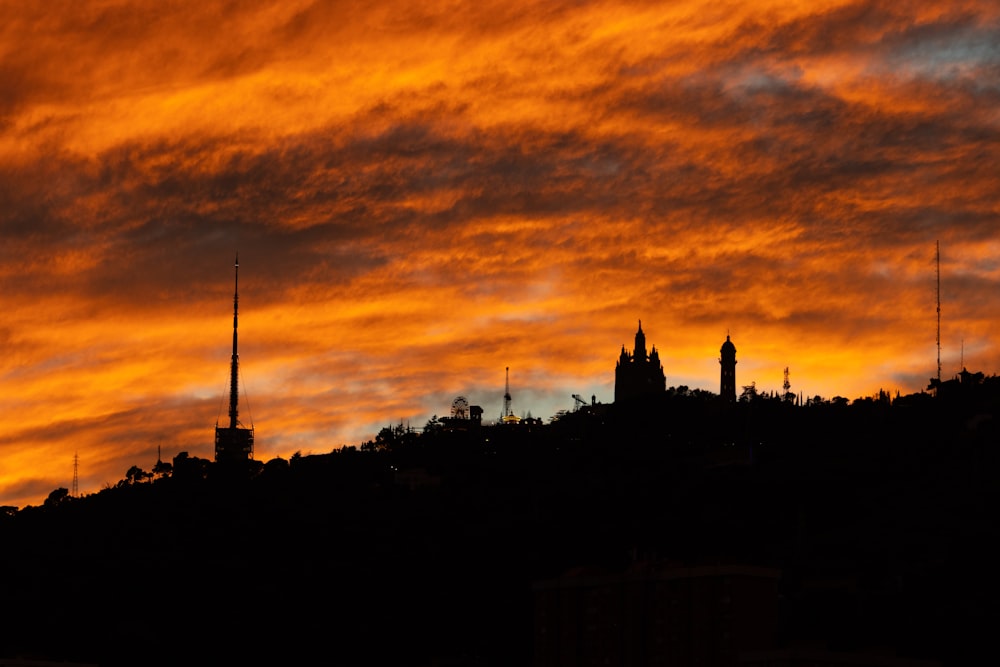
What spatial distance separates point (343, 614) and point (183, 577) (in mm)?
20786

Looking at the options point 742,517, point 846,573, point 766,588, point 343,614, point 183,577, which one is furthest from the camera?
point 742,517

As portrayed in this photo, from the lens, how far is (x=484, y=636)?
163 meters

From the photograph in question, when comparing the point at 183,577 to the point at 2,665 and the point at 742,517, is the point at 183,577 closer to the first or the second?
the point at 2,665

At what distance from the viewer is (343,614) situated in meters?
170

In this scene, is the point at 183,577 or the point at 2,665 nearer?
the point at 2,665

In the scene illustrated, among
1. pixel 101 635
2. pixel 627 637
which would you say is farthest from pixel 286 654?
pixel 627 637

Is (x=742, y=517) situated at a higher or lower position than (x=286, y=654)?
higher

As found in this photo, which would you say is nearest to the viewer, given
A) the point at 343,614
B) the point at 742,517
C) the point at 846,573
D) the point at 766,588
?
the point at 766,588

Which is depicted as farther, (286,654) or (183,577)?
(183,577)

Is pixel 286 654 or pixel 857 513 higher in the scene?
pixel 857 513

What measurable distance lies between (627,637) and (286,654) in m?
34.4

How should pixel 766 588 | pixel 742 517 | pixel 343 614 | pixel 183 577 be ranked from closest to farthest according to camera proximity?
1. pixel 766 588
2. pixel 343 614
3. pixel 183 577
4. pixel 742 517

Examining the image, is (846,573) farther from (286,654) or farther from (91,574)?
(91,574)

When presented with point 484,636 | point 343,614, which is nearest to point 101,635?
point 343,614
